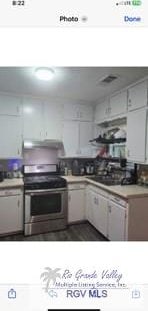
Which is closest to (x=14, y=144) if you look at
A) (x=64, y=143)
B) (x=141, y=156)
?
(x=64, y=143)

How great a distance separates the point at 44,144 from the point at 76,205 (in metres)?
0.95

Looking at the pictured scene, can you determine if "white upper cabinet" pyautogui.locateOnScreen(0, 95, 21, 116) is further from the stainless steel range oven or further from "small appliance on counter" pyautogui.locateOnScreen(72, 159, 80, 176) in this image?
"small appliance on counter" pyautogui.locateOnScreen(72, 159, 80, 176)

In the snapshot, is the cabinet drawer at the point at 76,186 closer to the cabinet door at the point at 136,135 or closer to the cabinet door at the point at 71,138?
the cabinet door at the point at 71,138

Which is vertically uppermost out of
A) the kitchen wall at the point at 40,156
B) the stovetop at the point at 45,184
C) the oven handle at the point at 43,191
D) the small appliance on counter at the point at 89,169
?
the kitchen wall at the point at 40,156

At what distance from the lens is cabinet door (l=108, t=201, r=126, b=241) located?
1.53 meters

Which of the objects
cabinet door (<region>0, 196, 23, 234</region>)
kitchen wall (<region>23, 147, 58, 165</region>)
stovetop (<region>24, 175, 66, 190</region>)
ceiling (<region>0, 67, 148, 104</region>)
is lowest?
cabinet door (<region>0, 196, 23, 234</region>)

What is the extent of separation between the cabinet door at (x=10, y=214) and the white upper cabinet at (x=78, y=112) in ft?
4.35

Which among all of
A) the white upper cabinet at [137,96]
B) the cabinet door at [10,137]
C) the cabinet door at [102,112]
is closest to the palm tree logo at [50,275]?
the white upper cabinet at [137,96]

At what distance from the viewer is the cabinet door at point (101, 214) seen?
6.05 feet

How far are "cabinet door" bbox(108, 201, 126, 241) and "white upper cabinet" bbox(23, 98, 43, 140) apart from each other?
1.34 metres

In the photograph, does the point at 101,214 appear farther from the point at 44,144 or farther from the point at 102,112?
the point at 102,112
